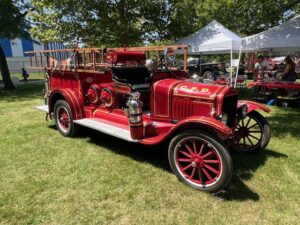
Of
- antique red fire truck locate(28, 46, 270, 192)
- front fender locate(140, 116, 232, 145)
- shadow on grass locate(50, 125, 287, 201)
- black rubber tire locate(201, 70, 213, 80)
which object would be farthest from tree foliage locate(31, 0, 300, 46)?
front fender locate(140, 116, 232, 145)

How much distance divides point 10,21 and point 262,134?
15.3 m

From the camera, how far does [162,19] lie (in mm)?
12977

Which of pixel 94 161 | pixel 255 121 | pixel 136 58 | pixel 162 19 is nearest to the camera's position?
pixel 94 161

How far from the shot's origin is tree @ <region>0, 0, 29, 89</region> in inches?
598

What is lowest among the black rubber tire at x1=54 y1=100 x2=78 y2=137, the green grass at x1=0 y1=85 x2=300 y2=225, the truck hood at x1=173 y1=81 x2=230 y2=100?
the green grass at x1=0 y1=85 x2=300 y2=225

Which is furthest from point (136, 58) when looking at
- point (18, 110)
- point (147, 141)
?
point (18, 110)

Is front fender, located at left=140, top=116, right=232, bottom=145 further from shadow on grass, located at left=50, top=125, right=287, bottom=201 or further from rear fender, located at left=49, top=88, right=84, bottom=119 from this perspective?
rear fender, located at left=49, top=88, right=84, bottom=119

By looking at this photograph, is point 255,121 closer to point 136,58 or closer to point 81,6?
point 136,58

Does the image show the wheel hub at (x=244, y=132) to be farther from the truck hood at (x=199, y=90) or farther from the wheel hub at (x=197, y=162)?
the wheel hub at (x=197, y=162)

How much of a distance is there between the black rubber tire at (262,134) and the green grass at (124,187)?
5.1 inches

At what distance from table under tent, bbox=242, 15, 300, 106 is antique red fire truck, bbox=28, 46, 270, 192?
4.70 metres

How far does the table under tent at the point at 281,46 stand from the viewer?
9.41 metres

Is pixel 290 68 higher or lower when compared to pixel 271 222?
higher

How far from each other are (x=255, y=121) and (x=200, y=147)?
5.90 feet
